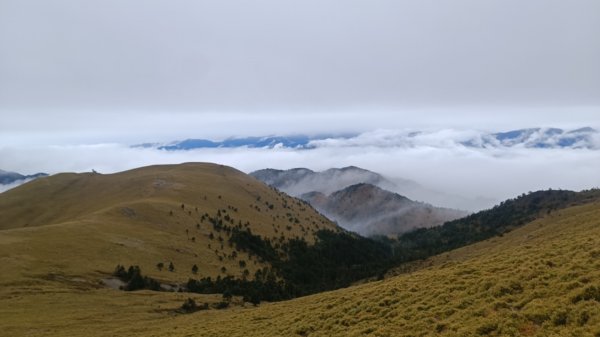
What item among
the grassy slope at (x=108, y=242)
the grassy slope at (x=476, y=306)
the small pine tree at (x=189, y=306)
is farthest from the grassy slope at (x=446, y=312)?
the grassy slope at (x=108, y=242)

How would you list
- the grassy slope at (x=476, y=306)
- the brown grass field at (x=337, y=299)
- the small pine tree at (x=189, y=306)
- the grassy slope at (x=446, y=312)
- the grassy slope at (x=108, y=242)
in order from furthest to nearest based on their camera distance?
the grassy slope at (x=108, y=242) < the small pine tree at (x=189, y=306) < the brown grass field at (x=337, y=299) < the grassy slope at (x=446, y=312) < the grassy slope at (x=476, y=306)

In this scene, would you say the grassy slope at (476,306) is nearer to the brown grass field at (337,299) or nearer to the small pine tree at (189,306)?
the brown grass field at (337,299)

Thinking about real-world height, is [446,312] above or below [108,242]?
above

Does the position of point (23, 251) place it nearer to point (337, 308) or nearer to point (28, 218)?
point (337, 308)

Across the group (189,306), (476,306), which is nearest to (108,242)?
(189,306)

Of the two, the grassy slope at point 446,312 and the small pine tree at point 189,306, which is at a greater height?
the grassy slope at point 446,312

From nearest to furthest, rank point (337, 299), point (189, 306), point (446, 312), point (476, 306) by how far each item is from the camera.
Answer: point (476, 306) → point (446, 312) → point (337, 299) → point (189, 306)

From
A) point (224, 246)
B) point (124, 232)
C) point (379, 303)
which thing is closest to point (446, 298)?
A: point (379, 303)

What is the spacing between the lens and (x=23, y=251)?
7969 centimetres

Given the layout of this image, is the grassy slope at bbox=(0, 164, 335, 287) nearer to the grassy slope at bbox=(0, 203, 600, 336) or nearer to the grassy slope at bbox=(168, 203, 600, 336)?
the grassy slope at bbox=(0, 203, 600, 336)

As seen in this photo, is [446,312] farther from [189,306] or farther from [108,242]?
[108,242]

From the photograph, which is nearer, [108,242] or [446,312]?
[446,312]

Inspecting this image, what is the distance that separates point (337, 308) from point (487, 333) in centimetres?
1583

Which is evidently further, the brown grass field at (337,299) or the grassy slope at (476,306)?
the brown grass field at (337,299)
